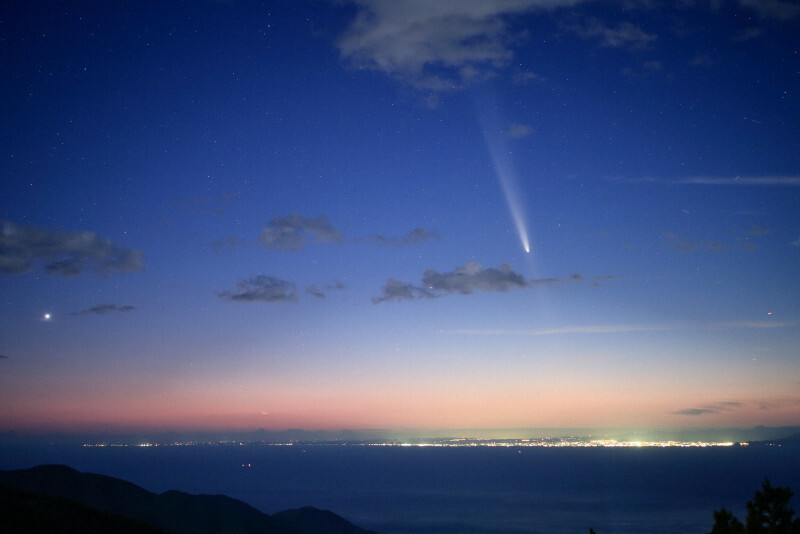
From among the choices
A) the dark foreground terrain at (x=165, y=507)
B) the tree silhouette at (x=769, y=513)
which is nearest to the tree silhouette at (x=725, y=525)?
the tree silhouette at (x=769, y=513)

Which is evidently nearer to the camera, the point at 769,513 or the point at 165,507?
the point at 769,513

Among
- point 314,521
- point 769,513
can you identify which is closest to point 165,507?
point 314,521

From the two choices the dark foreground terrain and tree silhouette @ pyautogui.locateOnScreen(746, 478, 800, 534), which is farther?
the dark foreground terrain

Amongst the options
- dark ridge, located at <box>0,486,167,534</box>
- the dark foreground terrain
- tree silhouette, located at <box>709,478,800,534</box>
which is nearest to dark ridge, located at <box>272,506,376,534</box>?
the dark foreground terrain

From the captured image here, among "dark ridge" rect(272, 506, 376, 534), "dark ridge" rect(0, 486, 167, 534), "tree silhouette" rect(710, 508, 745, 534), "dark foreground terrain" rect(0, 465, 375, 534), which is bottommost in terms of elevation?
"dark ridge" rect(272, 506, 376, 534)

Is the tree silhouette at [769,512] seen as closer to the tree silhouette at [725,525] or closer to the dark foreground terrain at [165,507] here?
the tree silhouette at [725,525]

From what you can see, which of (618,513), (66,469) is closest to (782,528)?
(66,469)

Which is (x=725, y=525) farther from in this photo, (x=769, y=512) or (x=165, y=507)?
(x=165, y=507)

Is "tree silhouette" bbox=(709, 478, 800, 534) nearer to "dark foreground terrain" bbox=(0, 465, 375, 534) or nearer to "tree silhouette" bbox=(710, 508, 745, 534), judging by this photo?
"tree silhouette" bbox=(710, 508, 745, 534)

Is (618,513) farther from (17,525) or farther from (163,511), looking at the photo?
(17,525)

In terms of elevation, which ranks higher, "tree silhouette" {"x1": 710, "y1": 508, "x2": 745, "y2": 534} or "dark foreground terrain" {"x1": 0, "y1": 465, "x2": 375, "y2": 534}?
"tree silhouette" {"x1": 710, "y1": 508, "x2": 745, "y2": 534}

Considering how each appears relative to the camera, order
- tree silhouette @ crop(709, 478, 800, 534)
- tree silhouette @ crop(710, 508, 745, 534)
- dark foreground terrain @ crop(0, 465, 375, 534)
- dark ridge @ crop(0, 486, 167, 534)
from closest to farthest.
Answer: tree silhouette @ crop(709, 478, 800, 534) → tree silhouette @ crop(710, 508, 745, 534) → dark ridge @ crop(0, 486, 167, 534) → dark foreground terrain @ crop(0, 465, 375, 534)
